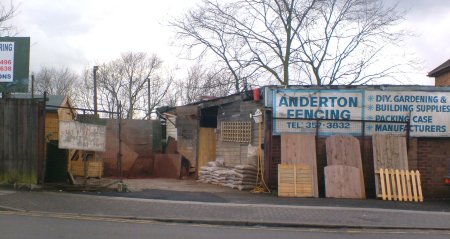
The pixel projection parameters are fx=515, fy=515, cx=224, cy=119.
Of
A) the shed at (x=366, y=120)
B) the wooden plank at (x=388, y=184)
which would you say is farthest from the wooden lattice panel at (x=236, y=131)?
the wooden plank at (x=388, y=184)

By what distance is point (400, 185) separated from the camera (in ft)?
49.3

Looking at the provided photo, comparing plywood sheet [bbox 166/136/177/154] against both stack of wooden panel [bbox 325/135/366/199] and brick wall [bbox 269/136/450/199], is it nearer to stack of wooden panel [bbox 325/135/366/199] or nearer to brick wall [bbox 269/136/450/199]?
brick wall [bbox 269/136/450/199]

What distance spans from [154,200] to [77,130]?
286 cm

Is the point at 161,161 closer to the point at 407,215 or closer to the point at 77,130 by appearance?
the point at 77,130

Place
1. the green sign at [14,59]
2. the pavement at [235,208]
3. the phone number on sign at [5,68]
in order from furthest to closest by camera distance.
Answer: the phone number on sign at [5,68] < the green sign at [14,59] < the pavement at [235,208]

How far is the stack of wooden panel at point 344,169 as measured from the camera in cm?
1499

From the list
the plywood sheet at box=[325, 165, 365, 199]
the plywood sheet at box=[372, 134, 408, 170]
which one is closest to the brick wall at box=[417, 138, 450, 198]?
the plywood sheet at box=[372, 134, 408, 170]

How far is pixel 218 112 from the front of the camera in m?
19.8

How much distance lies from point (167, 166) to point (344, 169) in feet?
30.9

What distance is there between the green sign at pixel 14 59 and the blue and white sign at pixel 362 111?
26.7 ft

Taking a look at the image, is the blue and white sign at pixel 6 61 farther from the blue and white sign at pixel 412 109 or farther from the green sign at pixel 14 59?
the blue and white sign at pixel 412 109

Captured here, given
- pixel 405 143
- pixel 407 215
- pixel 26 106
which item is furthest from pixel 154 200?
pixel 405 143

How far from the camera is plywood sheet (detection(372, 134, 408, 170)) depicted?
50.7ft

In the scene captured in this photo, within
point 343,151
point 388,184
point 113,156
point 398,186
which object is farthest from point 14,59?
point 398,186
